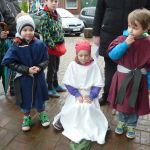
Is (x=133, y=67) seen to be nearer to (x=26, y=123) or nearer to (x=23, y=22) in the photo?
(x=23, y=22)

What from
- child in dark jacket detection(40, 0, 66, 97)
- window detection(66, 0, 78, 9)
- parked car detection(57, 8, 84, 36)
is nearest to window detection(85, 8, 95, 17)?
parked car detection(57, 8, 84, 36)

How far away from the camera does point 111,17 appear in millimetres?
3713

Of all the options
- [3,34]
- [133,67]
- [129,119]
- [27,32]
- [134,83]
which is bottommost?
[129,119]

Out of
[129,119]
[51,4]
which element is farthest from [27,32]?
[129,119]

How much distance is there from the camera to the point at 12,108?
4328 millimetres

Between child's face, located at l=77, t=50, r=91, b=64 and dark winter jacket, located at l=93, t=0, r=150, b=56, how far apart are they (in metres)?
0.97

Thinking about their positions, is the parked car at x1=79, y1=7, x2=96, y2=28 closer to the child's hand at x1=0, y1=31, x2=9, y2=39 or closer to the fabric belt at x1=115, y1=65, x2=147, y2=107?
the child's hand at x1=0, y1=31, x2=9, y2=39

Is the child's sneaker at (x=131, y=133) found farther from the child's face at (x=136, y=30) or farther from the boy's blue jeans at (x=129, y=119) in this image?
the child's face at (x=136, y=30)

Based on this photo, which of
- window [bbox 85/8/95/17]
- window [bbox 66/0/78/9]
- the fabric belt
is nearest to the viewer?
the fabric belt

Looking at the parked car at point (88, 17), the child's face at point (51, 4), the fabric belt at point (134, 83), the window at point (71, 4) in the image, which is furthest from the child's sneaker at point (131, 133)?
the window at point (71, 4)

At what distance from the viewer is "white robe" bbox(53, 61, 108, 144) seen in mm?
2791

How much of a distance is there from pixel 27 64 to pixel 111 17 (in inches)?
51.1

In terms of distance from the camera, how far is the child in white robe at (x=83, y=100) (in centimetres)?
282

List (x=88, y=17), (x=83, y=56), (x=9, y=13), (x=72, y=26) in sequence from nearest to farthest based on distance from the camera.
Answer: (x=83, y=56) → (x=9, y=13) → (x=72, y=26) → (x=88, y=17)
